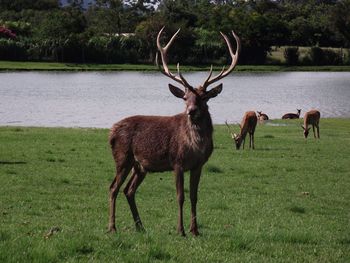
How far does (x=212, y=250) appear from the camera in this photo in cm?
846

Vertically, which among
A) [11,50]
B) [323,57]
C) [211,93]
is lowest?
[323,57]

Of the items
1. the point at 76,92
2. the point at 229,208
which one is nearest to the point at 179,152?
the point at 229,208

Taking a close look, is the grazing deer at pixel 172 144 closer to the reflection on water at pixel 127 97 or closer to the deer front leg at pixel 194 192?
the deer front leg at pixel 194 192

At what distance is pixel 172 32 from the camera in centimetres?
11031

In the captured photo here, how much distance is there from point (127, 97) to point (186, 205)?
145ft

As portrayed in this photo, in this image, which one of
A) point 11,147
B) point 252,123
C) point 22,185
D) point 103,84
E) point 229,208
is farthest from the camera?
point 103,84

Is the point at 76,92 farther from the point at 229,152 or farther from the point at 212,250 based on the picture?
the point at 212,250

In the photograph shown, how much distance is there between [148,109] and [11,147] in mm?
25174

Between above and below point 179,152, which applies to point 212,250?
below

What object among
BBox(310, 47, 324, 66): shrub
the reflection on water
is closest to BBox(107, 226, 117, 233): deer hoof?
the reflection on water

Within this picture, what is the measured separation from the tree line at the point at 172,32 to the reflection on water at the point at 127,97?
607 inches

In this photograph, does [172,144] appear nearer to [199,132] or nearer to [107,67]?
[199,132]

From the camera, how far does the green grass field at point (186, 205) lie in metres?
8.26

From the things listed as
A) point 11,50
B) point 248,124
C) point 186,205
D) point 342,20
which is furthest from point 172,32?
point 186,205
